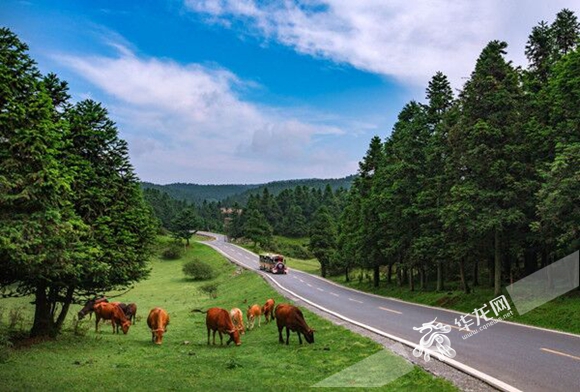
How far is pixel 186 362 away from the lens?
15.1m

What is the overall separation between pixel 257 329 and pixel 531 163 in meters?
20.0

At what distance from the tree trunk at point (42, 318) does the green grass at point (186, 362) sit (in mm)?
741

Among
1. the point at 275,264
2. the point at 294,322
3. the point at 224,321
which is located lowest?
the point at 275,264

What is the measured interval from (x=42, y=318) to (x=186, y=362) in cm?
880

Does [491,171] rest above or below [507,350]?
above

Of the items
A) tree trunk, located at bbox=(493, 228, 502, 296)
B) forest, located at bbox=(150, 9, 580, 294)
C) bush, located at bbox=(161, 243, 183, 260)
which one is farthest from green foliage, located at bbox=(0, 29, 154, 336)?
bush, located at bbox=(161, 243, 183, 260)

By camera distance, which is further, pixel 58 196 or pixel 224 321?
pixel 224 321

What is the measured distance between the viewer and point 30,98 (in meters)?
14.0

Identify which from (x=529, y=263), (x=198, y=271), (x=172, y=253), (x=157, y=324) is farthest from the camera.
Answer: (x=172, y=253)

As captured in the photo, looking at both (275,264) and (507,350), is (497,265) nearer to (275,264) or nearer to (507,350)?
(507,350)

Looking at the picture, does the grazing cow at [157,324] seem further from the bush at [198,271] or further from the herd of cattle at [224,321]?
the bush at [198,271]

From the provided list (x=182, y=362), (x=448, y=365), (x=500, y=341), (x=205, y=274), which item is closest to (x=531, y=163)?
(x=500, y=341)

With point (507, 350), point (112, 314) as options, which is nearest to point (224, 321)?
point (112, 314)

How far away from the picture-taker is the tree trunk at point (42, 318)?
63.6 ft
